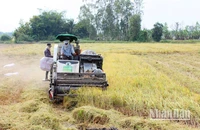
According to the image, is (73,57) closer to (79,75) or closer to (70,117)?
(79,75)

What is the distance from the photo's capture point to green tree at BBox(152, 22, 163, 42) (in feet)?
171

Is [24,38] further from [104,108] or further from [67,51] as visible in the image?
[104,108]

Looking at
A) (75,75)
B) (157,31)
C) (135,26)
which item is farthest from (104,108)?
(157,31)

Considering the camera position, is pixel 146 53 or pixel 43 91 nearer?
pixel 43 91

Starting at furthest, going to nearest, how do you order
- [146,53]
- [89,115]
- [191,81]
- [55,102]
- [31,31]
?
[31,31]
[146,53]
[191,81]
[55,102]
[89,115]

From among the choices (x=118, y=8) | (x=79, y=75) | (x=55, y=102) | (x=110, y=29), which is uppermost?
(x=118, y=8)

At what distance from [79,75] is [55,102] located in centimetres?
103

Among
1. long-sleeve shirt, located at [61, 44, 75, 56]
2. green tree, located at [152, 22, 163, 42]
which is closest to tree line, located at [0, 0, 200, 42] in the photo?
green tree, located at [152, 22, 163, 42]

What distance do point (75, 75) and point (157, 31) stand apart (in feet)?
154

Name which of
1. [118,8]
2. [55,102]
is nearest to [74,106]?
[55,102]

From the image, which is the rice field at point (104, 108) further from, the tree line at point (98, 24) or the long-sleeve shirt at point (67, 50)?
the tree line at point (98, 24)

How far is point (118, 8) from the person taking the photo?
56.7 metres

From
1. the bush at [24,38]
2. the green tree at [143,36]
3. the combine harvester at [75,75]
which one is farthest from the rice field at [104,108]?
the green tree at [143,36]

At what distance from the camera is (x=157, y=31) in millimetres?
52219
